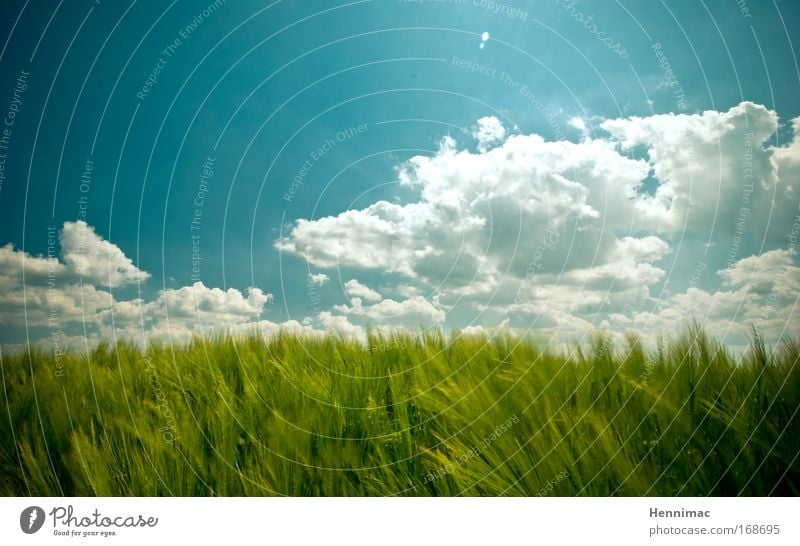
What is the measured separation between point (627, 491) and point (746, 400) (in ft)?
1.87

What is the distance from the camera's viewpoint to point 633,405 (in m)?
1.89
